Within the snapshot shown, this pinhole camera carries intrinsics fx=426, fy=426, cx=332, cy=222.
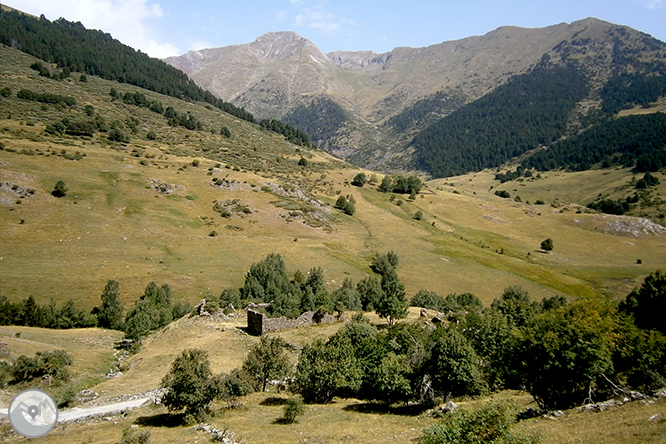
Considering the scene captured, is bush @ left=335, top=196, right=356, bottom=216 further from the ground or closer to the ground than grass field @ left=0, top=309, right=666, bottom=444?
further from the ground

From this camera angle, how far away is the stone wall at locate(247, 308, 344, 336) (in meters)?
46.3

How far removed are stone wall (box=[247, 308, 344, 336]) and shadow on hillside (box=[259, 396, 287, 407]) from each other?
Answer: 45.3 ft

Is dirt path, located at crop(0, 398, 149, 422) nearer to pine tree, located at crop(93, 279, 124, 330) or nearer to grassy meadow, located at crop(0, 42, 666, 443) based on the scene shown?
grassy meadow, located at crop(0, 42, 666, 443)

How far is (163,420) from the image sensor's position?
88.4 feet

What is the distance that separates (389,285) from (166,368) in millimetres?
36023

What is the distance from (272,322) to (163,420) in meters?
20.8

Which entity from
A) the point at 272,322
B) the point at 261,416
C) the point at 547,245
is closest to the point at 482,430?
the point at 261,416

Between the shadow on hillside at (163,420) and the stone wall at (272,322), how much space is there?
18.3 m

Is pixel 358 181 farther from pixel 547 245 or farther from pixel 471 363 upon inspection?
pixel 471 363

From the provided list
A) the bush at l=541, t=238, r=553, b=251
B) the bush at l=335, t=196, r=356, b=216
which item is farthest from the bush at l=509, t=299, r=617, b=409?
the bush at l=541, t=238, r=553, b=251

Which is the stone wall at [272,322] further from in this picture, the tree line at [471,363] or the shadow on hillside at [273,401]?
the shadow on hillside at [273,401]

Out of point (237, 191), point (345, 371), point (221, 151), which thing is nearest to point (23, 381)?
point (345, 371)

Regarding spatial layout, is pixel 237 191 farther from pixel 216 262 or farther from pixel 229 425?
pixel 229 425

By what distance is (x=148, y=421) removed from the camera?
2645cm
